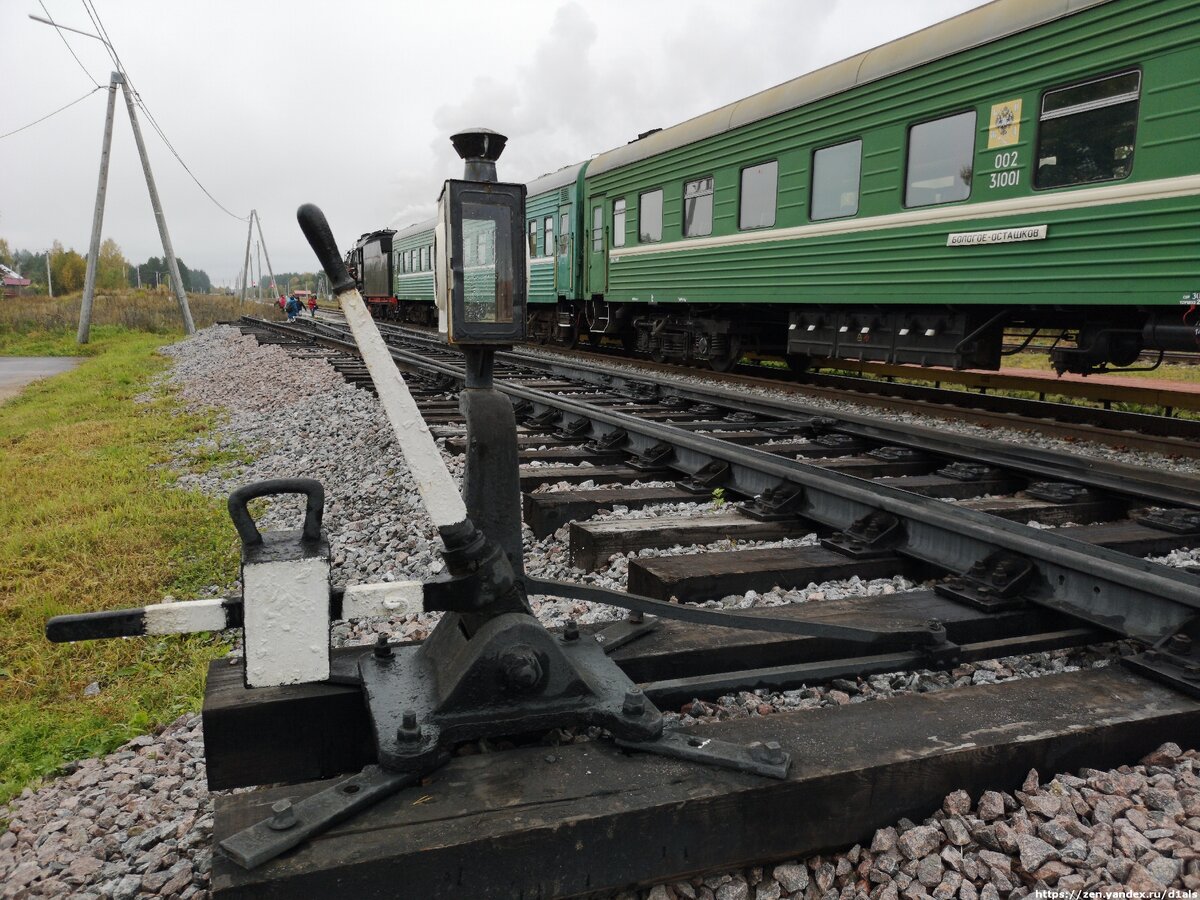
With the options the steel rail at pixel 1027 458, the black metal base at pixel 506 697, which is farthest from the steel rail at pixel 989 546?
the black metal base at pixel 506 697

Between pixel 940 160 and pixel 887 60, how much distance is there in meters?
1.20

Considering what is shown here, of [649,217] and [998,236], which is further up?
[649,217]

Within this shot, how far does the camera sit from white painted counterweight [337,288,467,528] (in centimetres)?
166

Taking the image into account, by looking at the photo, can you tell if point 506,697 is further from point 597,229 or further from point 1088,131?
point 597,229

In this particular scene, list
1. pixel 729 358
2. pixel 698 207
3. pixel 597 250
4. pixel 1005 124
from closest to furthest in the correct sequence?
pixel 1005 124, pixel 698 207, pixel 729 358, pixel 597 250

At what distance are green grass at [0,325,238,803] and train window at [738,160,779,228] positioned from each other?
6419mm

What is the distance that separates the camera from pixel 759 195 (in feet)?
33.8

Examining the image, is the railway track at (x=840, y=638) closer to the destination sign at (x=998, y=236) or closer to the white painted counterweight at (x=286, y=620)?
the white painted counterweight at (x=286, y=620)

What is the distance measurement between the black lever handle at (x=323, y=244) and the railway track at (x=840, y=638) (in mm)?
805

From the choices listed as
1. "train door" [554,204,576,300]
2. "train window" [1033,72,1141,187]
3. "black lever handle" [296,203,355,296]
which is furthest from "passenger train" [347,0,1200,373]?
"black lever handle" [296,203,355,296]

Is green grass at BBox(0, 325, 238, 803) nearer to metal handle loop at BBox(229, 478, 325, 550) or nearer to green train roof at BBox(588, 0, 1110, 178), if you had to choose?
metal handle loop at BBox(229, 478, 325, 550)

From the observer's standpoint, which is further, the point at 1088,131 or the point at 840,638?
the point at 1088,131

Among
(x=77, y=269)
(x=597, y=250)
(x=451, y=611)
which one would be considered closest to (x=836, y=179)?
(x=597, y=250)

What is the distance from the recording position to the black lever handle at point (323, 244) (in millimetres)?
1627
